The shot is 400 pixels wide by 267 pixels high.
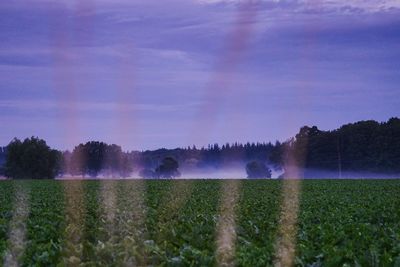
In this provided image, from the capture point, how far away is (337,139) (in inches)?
5103

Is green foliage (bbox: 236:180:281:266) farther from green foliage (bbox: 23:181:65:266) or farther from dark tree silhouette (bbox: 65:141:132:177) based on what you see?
dark tree silhouette (bbox: 65:141:132:177)

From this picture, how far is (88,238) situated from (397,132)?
11436cm

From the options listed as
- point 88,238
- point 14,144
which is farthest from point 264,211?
point 14,144

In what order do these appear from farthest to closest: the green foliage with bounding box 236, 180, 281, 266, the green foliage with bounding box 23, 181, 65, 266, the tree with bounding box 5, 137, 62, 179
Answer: the tree with bounding box 5, 137, 62, 179
the green foliage with bounding box 23, 181, 65, 266
the green foliage with bounding box 236, 180, 281, 266

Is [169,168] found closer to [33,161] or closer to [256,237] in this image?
[33,161]

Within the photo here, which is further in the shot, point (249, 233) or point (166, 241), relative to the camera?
point (249, 233)

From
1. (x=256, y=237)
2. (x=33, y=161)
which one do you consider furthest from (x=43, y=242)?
(x=33, y=161)

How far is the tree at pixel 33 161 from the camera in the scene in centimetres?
11206

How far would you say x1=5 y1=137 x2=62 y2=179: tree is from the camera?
11206 centimetres

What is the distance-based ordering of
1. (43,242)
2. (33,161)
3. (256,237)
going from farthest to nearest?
(33,161) < (256,237) < (43,242)

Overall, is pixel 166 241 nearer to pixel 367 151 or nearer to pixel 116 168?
pixel 367 151

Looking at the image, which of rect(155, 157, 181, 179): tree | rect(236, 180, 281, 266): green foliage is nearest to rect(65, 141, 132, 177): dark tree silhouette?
rect(155, 157, 181, 179): tree

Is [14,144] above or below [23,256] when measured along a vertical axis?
above

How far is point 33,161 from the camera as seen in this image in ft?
370
